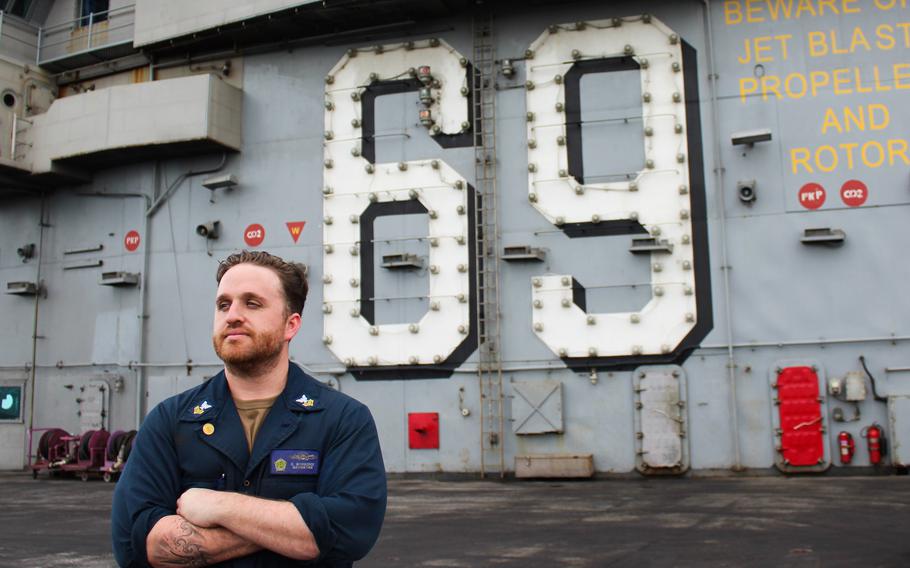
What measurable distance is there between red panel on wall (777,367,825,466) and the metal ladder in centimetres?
435

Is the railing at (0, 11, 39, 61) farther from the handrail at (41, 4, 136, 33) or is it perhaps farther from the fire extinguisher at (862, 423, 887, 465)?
the fire extinguisher at (862, 423, 887, 465)

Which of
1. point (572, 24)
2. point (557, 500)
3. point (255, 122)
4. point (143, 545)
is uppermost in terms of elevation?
point (572, 24)

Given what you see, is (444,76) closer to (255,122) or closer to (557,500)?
(255,122)

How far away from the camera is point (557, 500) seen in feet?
34.0

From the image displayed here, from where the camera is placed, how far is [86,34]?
17.8 meters

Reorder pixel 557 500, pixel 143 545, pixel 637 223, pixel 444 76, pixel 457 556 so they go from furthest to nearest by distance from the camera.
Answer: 1. pixel 444 76
2. pixel 637 223
3. pixel 557 500
4. pixel 457 556
5. pixel 143 545

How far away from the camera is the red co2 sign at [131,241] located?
53.5ft

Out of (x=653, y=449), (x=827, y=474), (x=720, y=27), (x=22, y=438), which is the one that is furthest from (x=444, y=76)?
(x=22, y=438)

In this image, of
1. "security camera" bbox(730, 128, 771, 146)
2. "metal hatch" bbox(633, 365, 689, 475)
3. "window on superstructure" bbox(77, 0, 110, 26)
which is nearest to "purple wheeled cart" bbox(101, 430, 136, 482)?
"metal hatch" bbox(633, 365, 689, 475)

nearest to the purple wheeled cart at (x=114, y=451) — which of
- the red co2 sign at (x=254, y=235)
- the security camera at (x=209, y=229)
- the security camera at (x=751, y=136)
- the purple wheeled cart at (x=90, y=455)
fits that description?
the purple wheeled cart at (x=90, y=455)

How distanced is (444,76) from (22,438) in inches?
457

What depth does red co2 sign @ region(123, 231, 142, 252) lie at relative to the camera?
1631 cm

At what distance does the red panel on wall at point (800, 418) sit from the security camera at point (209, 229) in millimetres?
10370

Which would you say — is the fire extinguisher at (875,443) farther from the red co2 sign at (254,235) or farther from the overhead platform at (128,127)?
the overhead platform at (128,127)
